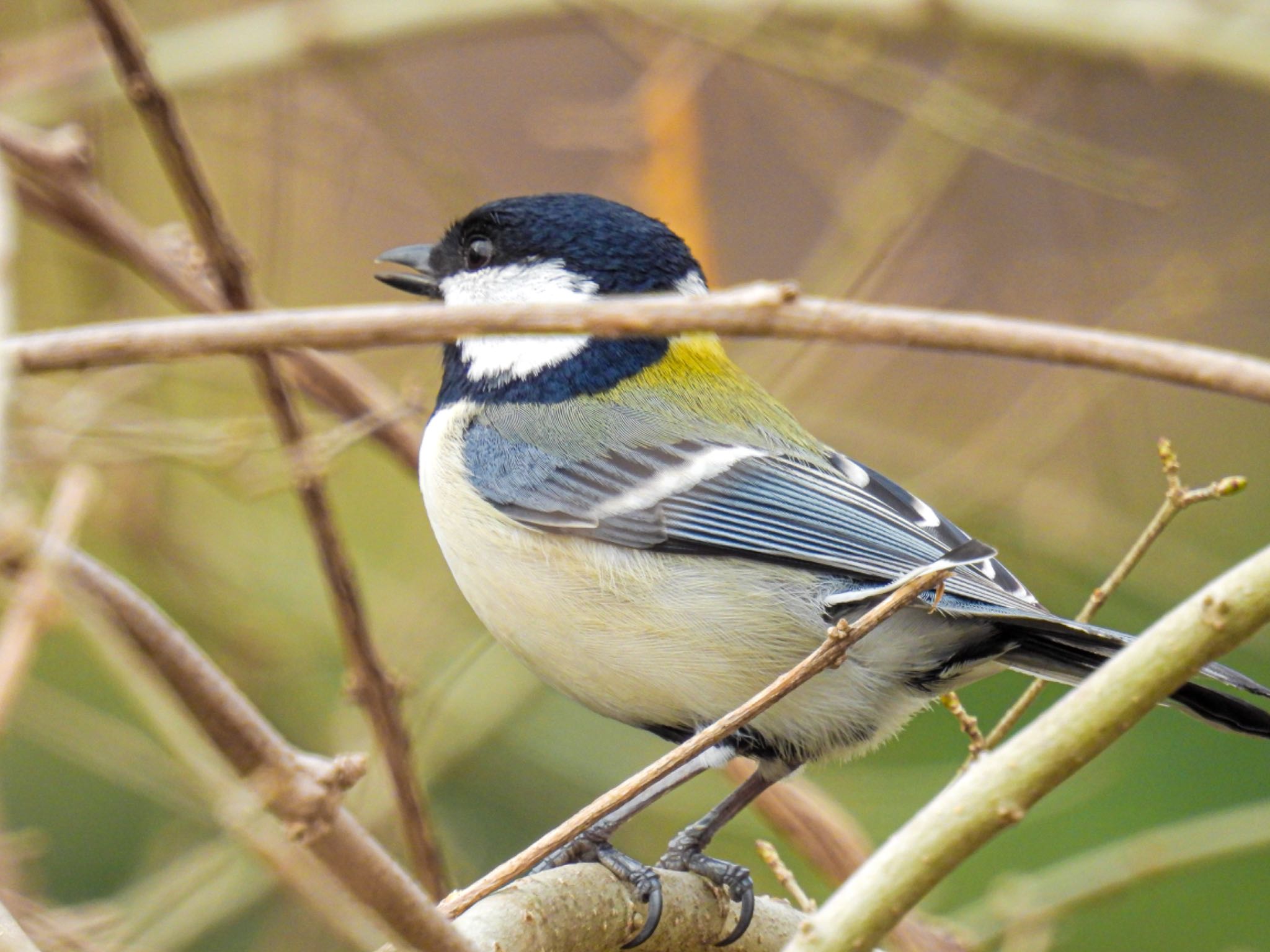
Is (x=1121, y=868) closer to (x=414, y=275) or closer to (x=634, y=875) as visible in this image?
(x=634, y=875)

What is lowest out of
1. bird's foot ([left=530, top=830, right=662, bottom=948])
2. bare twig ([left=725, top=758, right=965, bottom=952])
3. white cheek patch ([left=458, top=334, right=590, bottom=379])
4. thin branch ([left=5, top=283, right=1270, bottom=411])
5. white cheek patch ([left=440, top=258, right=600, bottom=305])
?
bare twig ([left=725, top=758, right=965, bottom=952])

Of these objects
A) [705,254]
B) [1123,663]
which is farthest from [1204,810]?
[1123,663]

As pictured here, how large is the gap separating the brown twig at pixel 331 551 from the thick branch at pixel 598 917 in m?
0.49

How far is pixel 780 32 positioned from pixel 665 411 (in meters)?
1.55

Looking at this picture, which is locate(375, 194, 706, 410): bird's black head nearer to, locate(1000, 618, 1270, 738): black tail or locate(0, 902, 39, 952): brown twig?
locate(1000, 618, 1270, 738): black tail

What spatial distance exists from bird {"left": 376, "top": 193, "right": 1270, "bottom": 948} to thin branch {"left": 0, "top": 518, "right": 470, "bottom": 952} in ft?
2.84

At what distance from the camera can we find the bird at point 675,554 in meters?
2.21

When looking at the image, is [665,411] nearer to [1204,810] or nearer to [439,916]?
[439,916]

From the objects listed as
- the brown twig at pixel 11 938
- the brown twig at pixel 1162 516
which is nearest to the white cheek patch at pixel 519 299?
the brown twig at pixel 1162 516

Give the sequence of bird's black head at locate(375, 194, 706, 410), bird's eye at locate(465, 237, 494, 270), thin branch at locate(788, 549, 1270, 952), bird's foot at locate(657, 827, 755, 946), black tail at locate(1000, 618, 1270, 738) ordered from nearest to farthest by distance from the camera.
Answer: thin branch at locate(788, 549, 1270, 952), black tail at locate(1000, 618, 1270, 738), bird's foot at locate(657, 827, 755, 946), bird's black head at locate(375, 194, 706, 410), bird's eye at locate(465, 237, 494, 270)

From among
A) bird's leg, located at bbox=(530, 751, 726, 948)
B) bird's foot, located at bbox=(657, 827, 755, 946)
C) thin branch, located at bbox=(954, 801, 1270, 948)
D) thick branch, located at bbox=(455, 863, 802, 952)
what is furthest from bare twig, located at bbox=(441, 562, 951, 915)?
thin branch, located at bbox=(954, 801, 1270, 948)

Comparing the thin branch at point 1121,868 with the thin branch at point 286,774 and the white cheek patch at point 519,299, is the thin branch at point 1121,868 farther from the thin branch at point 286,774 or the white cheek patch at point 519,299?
the thin branch at point 286,774

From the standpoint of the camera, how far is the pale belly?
2.23 metres

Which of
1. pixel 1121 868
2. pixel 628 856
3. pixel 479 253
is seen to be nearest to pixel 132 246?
pixel 479 253
